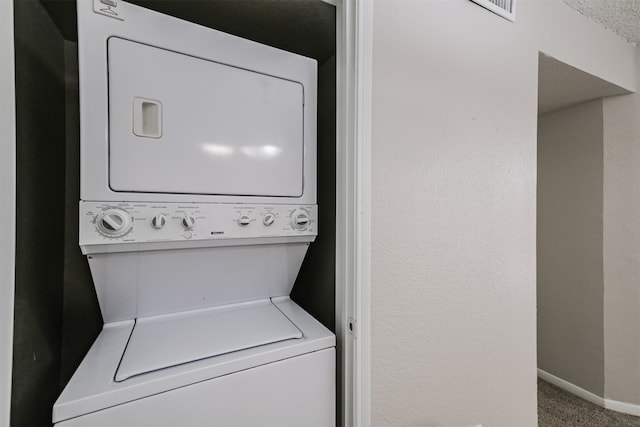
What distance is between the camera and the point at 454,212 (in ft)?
3.98

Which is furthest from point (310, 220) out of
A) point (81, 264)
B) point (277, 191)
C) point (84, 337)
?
point (84, 337)

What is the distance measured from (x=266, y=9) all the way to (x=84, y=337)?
69.5 inches

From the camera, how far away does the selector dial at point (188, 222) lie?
954mm

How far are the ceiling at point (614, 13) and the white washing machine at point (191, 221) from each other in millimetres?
1812

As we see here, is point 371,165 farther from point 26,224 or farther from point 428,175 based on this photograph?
point 26,224

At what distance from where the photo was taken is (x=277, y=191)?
1.14 metres

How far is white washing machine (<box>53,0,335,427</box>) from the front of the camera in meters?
0.82

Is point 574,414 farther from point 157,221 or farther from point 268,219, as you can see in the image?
point 157,221

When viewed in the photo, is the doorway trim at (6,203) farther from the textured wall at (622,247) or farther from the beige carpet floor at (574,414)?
the textured wall at (622,247)

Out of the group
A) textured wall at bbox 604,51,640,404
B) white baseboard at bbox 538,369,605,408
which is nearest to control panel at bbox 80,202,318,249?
textured wall at bbox 604,51,640,404

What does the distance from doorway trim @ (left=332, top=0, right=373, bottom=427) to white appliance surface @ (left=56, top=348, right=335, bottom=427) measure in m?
0.09

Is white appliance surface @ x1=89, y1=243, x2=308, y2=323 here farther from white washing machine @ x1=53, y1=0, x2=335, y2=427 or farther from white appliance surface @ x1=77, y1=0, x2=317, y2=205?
white appliance surface @ x1=77, y1=0, x2=317, y2=205

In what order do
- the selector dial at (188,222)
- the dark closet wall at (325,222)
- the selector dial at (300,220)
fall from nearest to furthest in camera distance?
the selector dial at (188,222) < the selector dial at (300,220) < the dark closet wall at (325,222)

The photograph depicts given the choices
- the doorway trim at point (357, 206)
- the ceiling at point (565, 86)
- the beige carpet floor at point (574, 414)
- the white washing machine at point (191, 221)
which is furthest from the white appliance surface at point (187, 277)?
the beige carpet floor at point (574, 414)
